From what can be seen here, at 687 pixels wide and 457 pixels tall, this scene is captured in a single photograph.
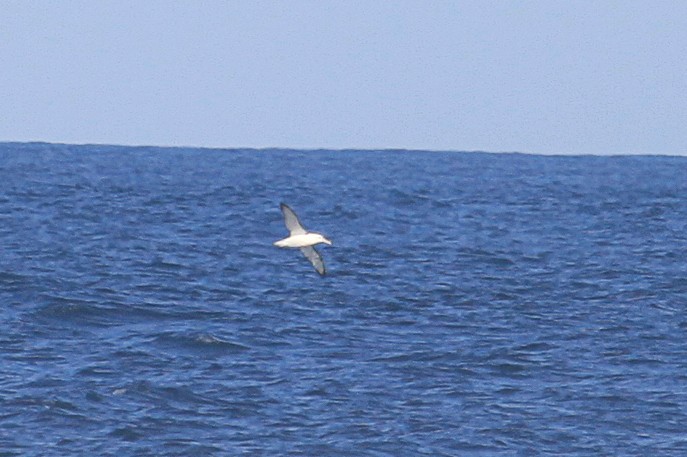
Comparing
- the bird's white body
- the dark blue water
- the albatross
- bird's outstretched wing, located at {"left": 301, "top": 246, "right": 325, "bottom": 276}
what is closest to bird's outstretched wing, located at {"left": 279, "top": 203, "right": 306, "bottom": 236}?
the albatross

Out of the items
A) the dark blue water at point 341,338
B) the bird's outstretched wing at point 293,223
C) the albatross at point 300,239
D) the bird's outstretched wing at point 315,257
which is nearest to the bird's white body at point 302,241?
the albatross at point 300,239

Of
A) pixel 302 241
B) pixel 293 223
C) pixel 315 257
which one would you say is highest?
pixel 293 223

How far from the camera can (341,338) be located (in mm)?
29797

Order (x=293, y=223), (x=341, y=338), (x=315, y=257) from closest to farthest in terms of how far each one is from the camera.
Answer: (x=293, y=223)
(x=315, y=257)
(x=341, y=338)

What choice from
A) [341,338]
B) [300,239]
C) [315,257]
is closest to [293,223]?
[300,239]

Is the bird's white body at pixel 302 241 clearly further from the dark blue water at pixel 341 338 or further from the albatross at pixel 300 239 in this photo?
the dark blue water at pixel 341 338

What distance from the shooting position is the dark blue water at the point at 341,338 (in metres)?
22.6

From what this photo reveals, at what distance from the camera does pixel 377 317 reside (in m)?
32.8

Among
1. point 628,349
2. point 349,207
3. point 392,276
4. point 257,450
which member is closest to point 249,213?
point 349,207

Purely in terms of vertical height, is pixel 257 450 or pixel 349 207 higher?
pixel 349 207

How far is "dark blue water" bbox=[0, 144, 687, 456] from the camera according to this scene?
74.0 ft

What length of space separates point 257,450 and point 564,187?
73.2 m

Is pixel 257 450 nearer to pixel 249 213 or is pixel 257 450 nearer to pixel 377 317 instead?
pixel 377 317

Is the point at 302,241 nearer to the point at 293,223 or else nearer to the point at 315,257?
the point at 293,223
